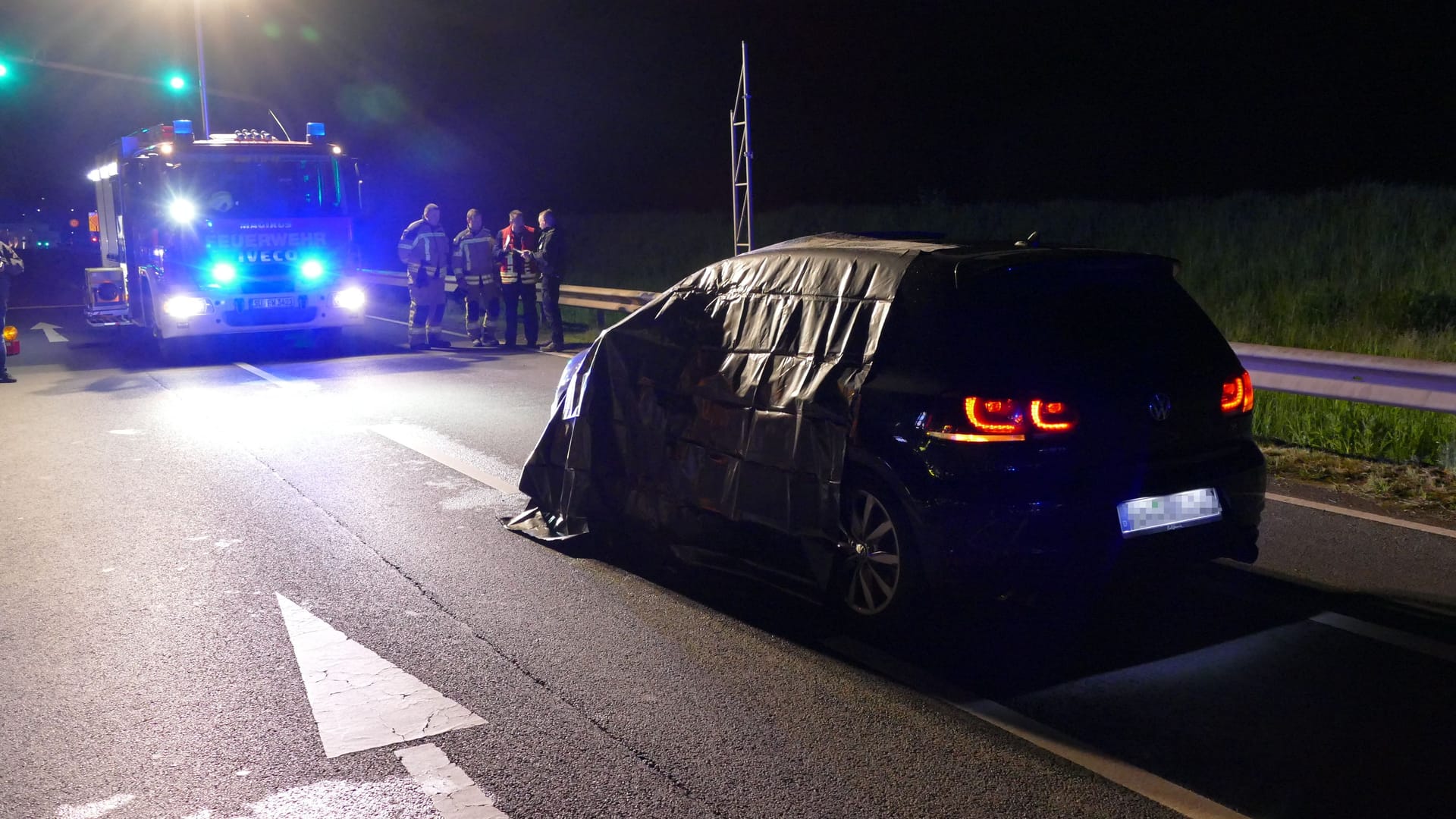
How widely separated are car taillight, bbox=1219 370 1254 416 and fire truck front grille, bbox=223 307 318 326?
13705 millimetres

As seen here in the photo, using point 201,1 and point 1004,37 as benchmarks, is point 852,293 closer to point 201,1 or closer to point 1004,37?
point 201,1

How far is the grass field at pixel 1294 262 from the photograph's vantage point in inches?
365

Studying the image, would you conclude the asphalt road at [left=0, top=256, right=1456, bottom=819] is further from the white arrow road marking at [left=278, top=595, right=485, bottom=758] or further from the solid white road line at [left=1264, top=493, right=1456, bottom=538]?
the solid white road line at [left=1264, top=493, right=1456, bottom=538]

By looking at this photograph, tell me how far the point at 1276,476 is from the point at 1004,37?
38.8m

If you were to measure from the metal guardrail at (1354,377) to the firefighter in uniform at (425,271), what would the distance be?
11303 millimetres

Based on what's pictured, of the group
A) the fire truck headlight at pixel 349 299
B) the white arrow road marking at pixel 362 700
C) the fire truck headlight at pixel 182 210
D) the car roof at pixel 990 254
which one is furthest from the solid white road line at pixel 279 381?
the car roof at pixel 990 254

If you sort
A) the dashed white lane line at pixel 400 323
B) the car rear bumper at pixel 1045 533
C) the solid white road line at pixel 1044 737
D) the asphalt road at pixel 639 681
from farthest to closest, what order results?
the dashed white lane line at pixel 400 323, the car rear bumper at pixel 1045 533, the asphalt road at pixel 639 681, the solid white road line at pixel 1044 737

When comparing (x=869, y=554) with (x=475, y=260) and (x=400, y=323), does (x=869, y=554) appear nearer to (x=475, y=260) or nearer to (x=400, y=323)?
(x=475, y=260)

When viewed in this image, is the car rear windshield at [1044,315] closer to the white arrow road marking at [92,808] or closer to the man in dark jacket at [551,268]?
the white arrow road marking at [92,808]

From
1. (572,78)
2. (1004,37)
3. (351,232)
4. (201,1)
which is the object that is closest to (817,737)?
(351,232)

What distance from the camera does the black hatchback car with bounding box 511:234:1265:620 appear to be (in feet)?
15.4

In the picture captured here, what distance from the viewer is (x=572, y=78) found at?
5644 cm

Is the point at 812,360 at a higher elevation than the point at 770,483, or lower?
higher

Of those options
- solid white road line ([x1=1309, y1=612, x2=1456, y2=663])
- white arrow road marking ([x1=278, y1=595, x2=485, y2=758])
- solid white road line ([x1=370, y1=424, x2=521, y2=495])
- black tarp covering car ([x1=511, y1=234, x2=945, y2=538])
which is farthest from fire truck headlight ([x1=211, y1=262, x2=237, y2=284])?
solid white road line ([x1=1309, y1=612, x2=1456, y2=663])
